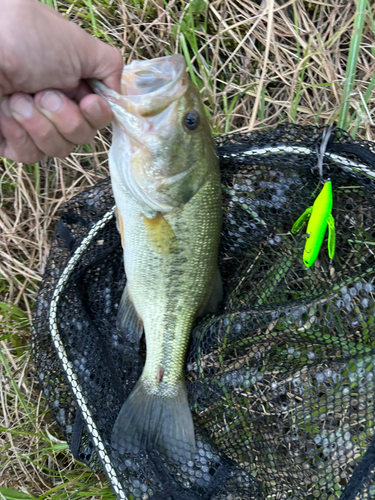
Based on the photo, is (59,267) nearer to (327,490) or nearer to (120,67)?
(120,67)

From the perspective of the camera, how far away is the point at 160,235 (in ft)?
6.00

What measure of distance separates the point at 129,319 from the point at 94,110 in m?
1.13

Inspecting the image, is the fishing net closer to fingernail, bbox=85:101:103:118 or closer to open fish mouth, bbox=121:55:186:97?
open fish mouth, bbox=121:55:186:97

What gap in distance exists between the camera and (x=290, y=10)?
8.16 ft

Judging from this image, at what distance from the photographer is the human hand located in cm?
136

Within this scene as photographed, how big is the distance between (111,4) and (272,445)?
2850mm

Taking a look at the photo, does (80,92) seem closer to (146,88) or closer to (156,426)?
(146,88)

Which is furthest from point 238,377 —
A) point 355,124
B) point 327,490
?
point 355,124

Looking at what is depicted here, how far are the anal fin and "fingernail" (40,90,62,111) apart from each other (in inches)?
39.9

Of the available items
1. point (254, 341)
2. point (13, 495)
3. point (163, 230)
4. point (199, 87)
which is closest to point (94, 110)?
point (163, 230)

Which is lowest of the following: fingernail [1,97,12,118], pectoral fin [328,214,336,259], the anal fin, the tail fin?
the tail fin

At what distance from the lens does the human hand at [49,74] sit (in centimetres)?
136

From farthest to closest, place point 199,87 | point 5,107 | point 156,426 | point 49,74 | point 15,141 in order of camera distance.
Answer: point 199,87 → point 156,426 → point 15,141 → point 5,107 → point 49,74

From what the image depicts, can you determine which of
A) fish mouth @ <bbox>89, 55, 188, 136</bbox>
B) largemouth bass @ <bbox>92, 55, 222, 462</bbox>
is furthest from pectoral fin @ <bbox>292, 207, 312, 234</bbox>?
fish mouth @ <bbox>89, 55, 188, 136</bbox>
